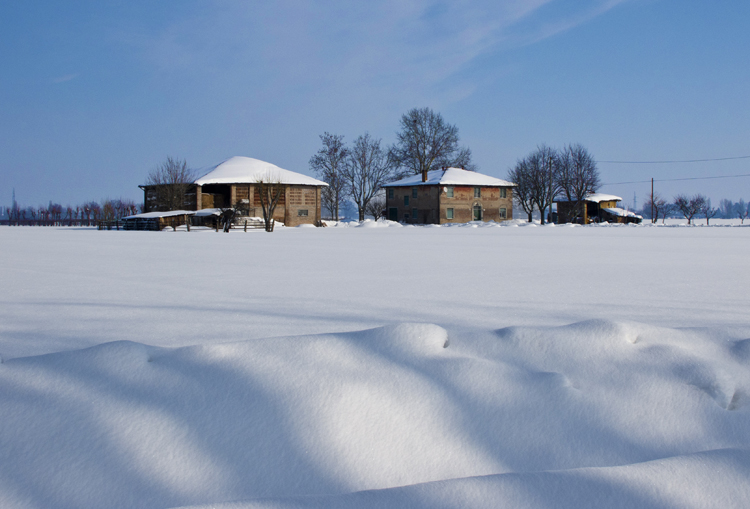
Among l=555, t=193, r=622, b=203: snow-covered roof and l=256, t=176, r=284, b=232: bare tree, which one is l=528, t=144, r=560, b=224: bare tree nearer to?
l=555, t=193, r=622, b=203: snow-covered roof

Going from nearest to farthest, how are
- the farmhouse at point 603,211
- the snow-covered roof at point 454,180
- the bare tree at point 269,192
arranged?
the bare tree at point 269,192, the snow-covered roof at point 454,180, the farmhouse at point 603,211

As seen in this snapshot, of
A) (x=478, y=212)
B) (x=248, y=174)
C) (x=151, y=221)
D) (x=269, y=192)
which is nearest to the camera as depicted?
(x=151, y=221)

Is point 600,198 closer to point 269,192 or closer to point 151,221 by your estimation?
point 269,192

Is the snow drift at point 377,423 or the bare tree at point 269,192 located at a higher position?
the bare tree at point 269,192

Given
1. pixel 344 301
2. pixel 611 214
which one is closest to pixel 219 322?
pixel 344 301

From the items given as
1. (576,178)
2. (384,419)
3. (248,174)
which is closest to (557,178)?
(576,178)

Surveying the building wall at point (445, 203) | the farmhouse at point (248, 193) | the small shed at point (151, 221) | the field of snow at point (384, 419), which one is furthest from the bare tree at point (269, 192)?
the field of snow at point (384, 419)

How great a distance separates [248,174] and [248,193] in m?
2.81

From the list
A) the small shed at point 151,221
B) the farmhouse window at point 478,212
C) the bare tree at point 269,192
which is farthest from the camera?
the farmhouse window at point 478,212

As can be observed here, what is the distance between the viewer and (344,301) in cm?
497

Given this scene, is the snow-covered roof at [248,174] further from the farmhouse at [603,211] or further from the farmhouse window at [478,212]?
the farmhouse at [603,211]

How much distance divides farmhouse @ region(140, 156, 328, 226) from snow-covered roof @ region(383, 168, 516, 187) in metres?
11.3

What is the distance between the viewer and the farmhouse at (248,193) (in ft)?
152

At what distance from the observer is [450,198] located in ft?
179
